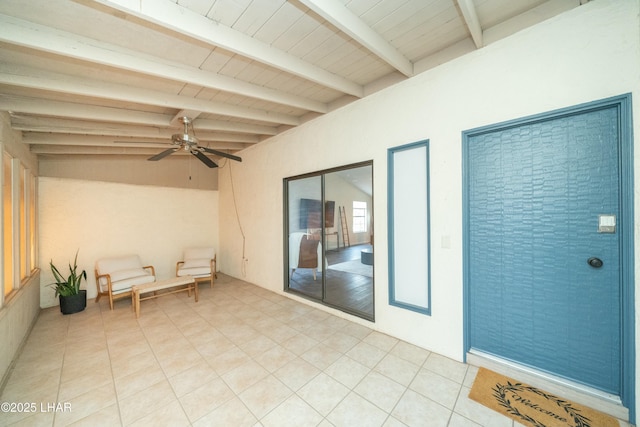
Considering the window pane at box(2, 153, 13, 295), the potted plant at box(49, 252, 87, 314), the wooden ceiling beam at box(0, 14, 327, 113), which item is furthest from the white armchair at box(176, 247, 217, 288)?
the wooden ceiling beam at box(0, 14, 327, 113)

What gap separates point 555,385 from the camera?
1.87 meters

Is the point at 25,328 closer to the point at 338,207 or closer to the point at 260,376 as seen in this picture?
the point at 260,376

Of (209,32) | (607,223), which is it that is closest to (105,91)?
(209,32)

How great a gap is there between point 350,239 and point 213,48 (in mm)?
2745

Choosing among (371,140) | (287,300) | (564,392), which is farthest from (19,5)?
(564,392)

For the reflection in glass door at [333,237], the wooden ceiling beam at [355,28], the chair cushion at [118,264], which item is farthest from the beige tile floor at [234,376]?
the wooden ceiling beam at [355,28]

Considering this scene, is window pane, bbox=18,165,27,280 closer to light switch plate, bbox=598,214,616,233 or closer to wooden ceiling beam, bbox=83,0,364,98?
wooden ceiling beam, bbox=83,0,364,98

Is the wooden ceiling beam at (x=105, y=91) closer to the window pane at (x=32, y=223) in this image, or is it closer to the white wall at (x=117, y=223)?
the window pane at (x=32, y=223)

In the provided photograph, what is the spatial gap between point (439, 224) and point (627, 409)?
5.70 feet

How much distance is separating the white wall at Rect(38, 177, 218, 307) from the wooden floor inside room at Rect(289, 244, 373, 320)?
3.19 metres

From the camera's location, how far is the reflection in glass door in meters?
3.24

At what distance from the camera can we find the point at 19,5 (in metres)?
1.55

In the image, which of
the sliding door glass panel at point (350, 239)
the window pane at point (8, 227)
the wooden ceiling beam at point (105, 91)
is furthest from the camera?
the sliding door glass panel at point (350, 239)

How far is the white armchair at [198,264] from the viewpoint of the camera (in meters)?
4.78
